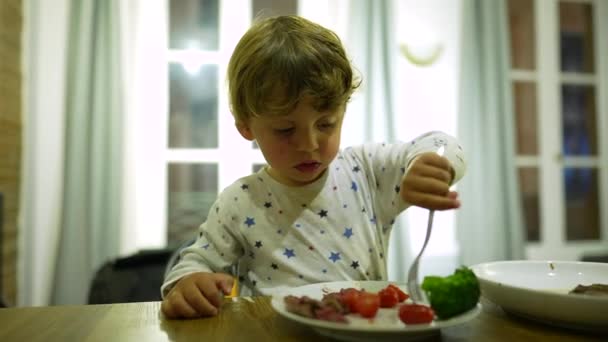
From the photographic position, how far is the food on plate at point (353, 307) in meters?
0.49

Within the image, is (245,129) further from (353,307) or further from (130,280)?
(130,280)

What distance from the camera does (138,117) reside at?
258 cm

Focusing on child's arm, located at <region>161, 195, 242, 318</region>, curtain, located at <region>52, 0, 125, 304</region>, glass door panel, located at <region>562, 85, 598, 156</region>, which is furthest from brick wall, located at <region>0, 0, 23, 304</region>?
glass door panel, located at <region>562, 85, 598, 156</region>

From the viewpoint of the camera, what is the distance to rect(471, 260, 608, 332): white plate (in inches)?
19.8

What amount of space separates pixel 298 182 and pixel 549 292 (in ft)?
1.91

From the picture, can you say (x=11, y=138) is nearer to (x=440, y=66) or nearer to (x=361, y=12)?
(x=361, y=12)

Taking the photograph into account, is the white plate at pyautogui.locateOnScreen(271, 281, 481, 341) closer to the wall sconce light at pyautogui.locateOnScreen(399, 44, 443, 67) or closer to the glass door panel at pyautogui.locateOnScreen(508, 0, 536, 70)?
the wall sconce light at pyautogui.locateOnScreen(399, 44, 443, 67)

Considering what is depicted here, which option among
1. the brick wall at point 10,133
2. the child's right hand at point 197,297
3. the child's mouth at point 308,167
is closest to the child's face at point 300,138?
the child's mouth at point 308,167

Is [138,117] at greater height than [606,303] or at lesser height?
greater

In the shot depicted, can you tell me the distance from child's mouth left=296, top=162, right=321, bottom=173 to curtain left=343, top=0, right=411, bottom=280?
A: 1.72 m

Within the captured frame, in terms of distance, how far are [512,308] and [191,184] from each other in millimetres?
2279

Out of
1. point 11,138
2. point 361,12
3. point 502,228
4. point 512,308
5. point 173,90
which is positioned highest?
point 361,12

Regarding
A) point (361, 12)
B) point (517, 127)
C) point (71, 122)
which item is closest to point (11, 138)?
point (71, 122)

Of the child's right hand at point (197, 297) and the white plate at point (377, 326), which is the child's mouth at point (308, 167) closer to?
the child's right hand at point (197, 297)
